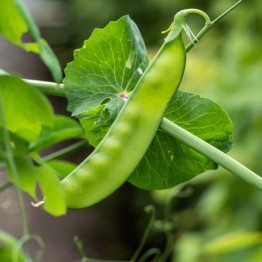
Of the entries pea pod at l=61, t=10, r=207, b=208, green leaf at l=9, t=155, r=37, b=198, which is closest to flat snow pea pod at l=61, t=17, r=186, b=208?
pea pod at l=61, t=10, r=207, b=208

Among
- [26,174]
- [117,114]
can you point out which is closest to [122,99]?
[117,114]

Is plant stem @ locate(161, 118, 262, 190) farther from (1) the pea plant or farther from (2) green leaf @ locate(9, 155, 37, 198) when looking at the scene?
(2) green leaf @ locate(9, 155, 37, 198)

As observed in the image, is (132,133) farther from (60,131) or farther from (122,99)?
(60,131)

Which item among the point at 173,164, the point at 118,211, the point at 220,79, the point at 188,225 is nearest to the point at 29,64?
the point at 118,211

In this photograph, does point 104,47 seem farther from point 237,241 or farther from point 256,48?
point 256,48

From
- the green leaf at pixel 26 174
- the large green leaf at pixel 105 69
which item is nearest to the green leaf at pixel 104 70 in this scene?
the large green leaf at pixel 105 69
